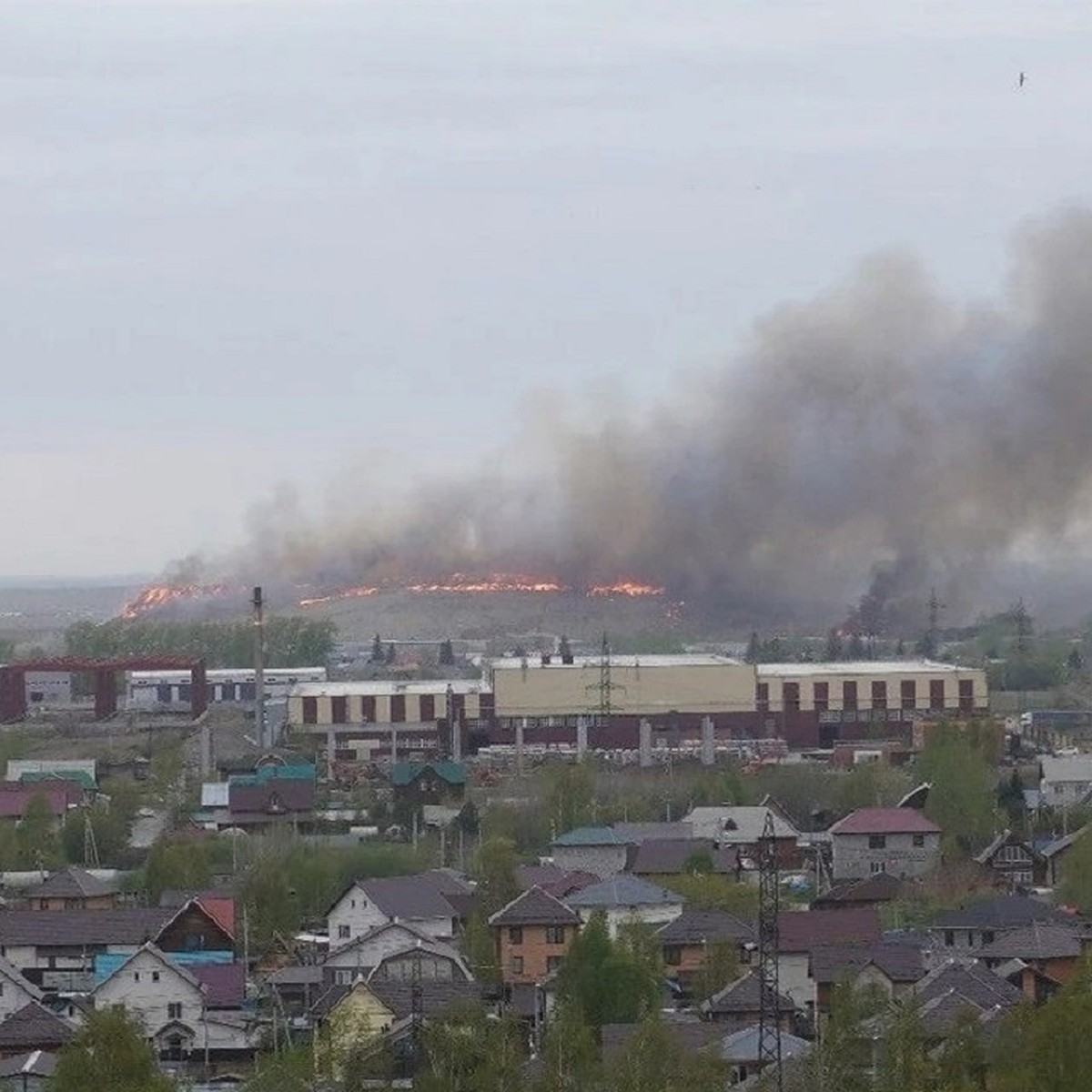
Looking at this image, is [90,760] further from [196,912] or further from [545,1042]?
[545,1042]

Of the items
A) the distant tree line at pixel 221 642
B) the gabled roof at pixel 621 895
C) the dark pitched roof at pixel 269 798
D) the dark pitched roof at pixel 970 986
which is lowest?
the dark pitched roof at pixel 970 986

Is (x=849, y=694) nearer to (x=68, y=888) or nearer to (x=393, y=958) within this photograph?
(x=68, y=888)

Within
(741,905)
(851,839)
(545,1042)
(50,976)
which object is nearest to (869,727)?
(851,839)

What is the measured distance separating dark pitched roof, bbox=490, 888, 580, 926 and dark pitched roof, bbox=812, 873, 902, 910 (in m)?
3.29

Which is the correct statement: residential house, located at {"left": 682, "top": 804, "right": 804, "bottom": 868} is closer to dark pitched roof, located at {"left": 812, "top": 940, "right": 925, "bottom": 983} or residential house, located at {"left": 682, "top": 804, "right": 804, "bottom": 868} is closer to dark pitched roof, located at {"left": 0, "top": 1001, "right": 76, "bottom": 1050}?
dark pitched roof, located at {"left": 812, "top": 940, "right": 925, "bottom": 983}

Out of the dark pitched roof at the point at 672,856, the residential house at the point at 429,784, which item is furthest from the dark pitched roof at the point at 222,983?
the residential house at the point at 429,784

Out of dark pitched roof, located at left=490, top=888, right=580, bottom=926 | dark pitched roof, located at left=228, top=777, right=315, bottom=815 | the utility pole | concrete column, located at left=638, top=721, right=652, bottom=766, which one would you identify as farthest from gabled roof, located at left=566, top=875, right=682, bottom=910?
the utility pole

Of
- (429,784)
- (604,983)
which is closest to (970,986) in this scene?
(604,983)

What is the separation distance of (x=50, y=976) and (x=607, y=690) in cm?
1981

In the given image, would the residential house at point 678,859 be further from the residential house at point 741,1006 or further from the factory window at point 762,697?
the factory window at point 762,697

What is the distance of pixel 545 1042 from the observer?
1934cm

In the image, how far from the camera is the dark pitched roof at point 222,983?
2375 cm

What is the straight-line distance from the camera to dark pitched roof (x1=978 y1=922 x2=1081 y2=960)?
78.5ft

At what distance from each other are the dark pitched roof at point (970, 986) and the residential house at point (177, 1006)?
438 cm
